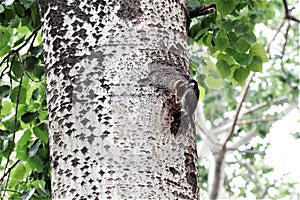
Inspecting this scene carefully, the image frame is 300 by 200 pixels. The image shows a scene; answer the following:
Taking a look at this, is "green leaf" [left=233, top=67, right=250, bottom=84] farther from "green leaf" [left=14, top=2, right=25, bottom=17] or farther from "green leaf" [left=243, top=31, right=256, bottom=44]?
"green leaf" [left=14, top=2, right=25, bottom=17]

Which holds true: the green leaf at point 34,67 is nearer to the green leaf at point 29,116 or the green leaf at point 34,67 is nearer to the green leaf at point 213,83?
the green leaf at point 29,116

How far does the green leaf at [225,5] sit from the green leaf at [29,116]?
25.4 inches

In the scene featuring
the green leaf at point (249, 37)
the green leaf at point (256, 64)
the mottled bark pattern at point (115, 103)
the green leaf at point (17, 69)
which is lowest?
the mottled bark pattern at point (115, 103)

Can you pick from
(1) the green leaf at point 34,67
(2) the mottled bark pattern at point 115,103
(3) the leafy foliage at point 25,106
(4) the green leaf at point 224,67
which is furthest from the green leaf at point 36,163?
(2) the mottled bark pattern at point 115,103

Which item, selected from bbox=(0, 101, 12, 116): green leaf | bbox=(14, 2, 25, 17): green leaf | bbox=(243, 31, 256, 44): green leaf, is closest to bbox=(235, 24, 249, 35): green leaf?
bbox=(243, 31, 256, 44): green leaf

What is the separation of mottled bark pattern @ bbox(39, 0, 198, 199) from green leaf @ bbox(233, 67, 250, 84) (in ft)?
2.88

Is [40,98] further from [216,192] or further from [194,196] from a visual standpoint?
[216,192]

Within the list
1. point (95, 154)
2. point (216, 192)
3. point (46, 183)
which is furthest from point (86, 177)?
point (216, 192)

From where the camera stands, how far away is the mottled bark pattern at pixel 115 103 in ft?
2.75

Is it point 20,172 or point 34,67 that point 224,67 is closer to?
point 34,67

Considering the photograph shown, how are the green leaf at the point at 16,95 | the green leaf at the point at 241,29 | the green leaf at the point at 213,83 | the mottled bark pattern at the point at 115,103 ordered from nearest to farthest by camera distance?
the mottled bark pattern at the point at 115,103, the green leaf at the point at 213,83, the green leaf at the point at 16,95, the green leaf at the point at 241,29

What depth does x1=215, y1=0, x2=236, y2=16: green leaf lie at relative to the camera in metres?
1.86

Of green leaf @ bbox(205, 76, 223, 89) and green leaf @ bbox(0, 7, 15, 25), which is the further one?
green leaf @ bbox(0, 7, 15, 25)

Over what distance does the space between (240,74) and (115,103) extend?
3.41ft
